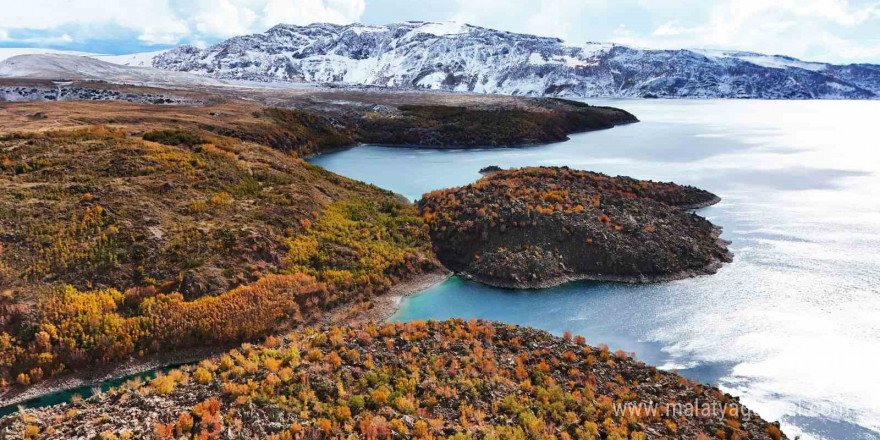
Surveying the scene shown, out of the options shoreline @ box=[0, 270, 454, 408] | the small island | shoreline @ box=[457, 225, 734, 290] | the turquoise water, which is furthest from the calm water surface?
the turquoise water

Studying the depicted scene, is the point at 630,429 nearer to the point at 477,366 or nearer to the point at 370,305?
the point at 477,366

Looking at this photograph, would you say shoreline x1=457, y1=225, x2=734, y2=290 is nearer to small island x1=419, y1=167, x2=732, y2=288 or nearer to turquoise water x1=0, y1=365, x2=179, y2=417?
small island x1=419, y1=167, x2=732, y2=288

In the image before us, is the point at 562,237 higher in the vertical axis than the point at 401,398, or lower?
higher

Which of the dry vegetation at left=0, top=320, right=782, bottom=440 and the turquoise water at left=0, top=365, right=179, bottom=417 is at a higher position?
the dry vegetation at left=0, top=320, right=782, bottom=440

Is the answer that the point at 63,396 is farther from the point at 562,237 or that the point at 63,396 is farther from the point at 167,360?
A: the point at 562,237

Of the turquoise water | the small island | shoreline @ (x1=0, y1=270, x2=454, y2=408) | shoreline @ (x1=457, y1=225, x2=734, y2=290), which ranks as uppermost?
the small island

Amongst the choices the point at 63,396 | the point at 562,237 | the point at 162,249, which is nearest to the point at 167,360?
the point at 63,396

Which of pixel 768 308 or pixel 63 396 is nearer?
pixel 63 396
